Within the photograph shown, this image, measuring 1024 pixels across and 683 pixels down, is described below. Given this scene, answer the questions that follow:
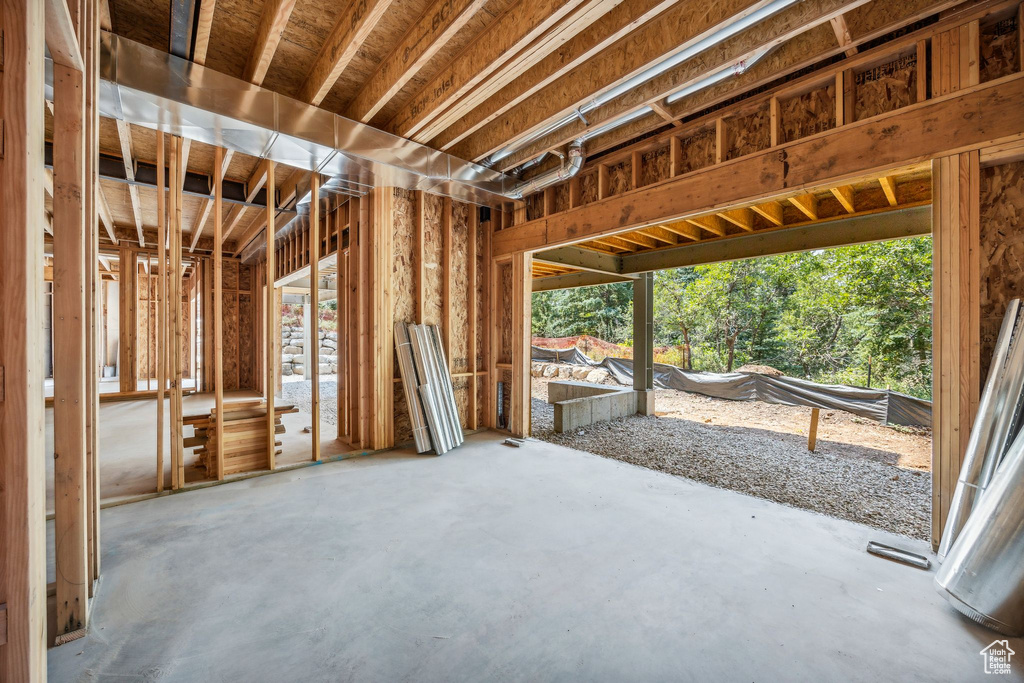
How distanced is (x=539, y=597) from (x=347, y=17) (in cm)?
395

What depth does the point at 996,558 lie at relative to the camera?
1.95 metres

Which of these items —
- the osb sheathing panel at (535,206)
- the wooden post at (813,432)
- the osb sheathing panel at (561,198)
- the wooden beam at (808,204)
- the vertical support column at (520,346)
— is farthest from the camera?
the vertical support column at (520,346)

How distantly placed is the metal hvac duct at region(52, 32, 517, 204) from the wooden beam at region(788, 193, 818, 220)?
363 cm

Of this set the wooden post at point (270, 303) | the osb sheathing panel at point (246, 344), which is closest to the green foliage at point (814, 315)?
the wooden post at point (270, 303)

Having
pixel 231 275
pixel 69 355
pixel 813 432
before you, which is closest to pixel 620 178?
pixel 813 432

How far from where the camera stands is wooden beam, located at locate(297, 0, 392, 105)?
8.78ft

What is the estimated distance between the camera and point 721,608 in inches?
84.6

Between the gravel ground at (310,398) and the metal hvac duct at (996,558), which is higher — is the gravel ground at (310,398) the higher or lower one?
the lower one

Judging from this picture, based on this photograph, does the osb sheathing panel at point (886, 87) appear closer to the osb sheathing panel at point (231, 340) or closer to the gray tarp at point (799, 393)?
the gray tarp at point (799, 393)

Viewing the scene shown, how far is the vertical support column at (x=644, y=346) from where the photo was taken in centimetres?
785

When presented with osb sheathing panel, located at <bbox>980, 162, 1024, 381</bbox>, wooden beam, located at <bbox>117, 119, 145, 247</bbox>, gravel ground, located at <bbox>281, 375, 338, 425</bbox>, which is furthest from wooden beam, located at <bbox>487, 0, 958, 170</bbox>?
gravel ground, located at <bbox>281, 375, 338, 425</bbox>

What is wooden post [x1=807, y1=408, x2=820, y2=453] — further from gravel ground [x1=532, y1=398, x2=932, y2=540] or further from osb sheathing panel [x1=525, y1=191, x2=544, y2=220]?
osb sheathing panel [x1=525, y1=191, x2=544, y2=220]

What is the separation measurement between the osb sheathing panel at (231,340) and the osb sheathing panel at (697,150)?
9.88 meters

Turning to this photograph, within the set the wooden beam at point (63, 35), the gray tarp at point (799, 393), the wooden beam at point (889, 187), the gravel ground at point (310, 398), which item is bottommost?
the gravel ground at point (310, 398)
